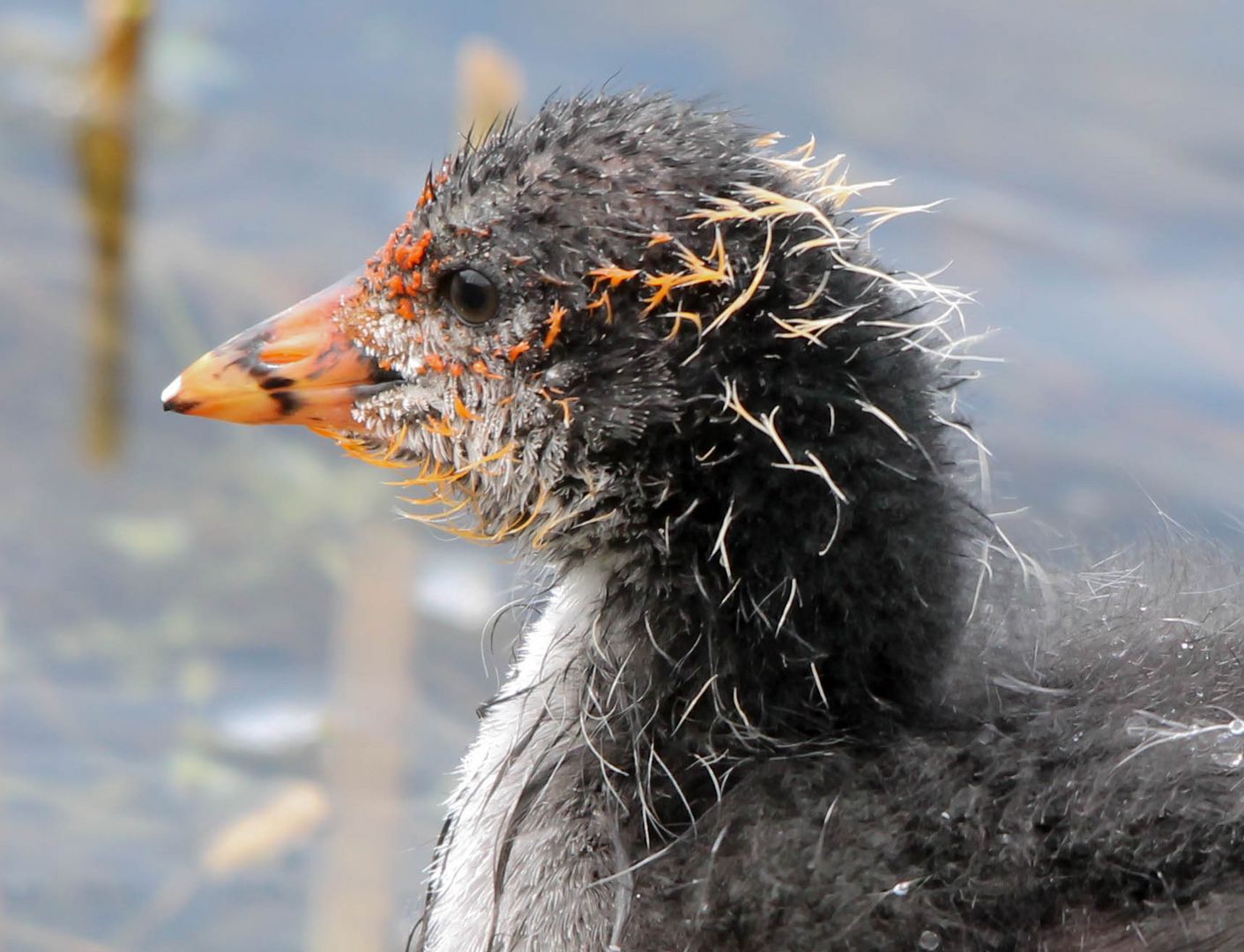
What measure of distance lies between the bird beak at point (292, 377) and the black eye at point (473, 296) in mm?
200

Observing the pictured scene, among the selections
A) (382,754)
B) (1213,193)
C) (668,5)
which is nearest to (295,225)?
(668,5)

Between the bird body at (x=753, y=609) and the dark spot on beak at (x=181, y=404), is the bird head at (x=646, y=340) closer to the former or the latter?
the bird body at (x=753, y=609)

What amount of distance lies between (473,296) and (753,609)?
1.99ft

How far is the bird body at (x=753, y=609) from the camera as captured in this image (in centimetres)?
233

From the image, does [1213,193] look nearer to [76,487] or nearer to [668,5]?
[668,5]

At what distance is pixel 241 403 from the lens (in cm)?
279

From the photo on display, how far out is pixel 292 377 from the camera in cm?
278

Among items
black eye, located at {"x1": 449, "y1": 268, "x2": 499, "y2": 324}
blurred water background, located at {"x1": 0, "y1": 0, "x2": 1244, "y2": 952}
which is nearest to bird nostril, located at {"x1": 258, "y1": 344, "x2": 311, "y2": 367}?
black eye, located at {"x1": 449, "y1": 268, "x2": 499, "y2": 324}

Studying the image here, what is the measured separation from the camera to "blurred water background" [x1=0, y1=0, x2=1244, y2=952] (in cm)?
436

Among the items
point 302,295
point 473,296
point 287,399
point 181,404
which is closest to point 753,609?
point 473,296

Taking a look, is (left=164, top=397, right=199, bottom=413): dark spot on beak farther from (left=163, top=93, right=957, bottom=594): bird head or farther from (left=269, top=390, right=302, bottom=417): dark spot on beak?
(left=163, top=93, right=957, bottom=594): bird head

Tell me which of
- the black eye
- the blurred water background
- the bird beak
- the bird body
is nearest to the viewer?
the bird body

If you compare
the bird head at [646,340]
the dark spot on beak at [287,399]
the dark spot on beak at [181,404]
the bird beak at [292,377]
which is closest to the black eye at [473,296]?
the bird head at [646,340]

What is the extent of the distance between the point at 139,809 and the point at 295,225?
2.23 m
